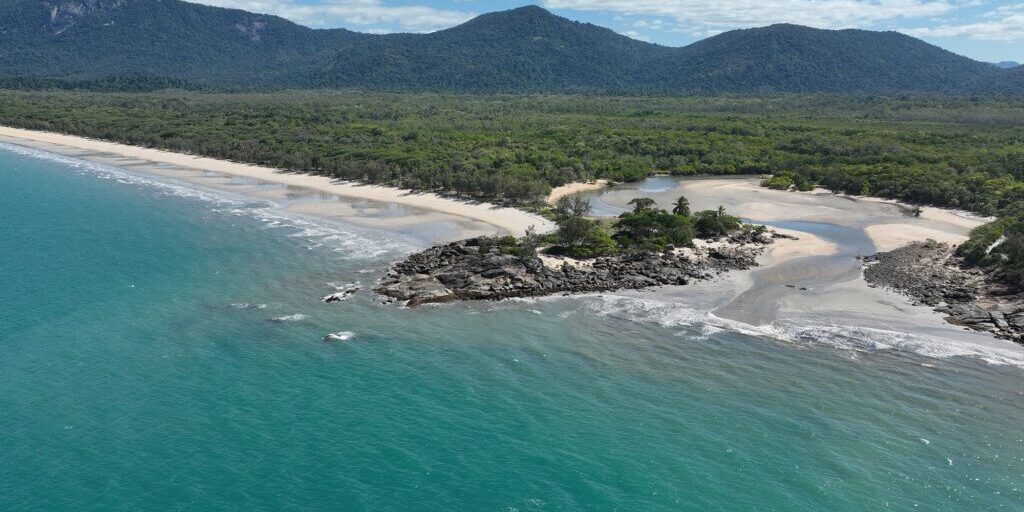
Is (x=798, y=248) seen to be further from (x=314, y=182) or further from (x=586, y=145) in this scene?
(x=314, y=182)

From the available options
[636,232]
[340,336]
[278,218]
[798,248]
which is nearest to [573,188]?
[636,232]

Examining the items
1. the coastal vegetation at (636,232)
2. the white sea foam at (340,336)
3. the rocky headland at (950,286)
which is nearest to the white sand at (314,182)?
the coastal vegetation at (636,232)

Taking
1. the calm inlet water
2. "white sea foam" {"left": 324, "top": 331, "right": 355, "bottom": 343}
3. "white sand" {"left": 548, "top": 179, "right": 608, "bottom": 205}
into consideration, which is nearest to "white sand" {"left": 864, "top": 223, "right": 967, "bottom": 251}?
the calm inlet water

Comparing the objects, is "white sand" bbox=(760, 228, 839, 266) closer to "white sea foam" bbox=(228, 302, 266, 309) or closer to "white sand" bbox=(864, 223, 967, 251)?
"white sand" bbox=(864, 223, 967, 251)

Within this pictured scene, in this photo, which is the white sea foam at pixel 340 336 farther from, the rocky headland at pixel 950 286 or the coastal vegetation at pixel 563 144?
the coastal vegetation at pixel 563 144

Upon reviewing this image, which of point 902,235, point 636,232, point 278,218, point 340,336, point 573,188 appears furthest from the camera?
point 573,188

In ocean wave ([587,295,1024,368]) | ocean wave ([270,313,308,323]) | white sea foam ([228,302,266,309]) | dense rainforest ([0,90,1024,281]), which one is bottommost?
ocean wave ([270,313,308,323])
